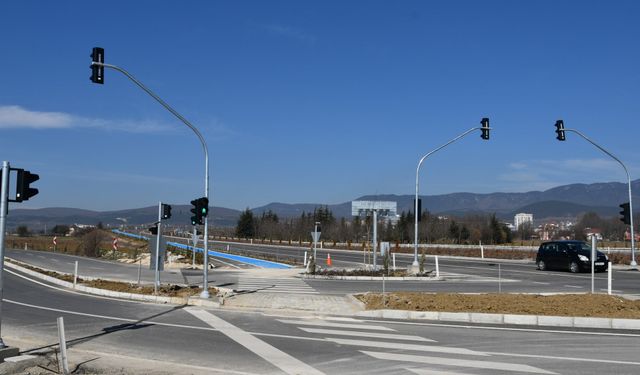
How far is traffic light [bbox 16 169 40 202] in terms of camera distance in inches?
408

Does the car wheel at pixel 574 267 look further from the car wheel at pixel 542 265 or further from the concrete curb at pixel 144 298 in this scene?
the concrete curb at pixel 144 298

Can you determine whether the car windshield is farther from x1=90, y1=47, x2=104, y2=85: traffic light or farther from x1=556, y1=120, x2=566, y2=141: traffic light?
x1=90, y1=47, x2=104, y2=85: traffic light

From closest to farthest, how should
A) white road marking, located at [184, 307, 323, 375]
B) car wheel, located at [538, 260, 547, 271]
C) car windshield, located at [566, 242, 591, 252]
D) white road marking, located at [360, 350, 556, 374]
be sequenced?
1. white road marking, located at [360, 350, 556, 374]
2. white road marking, located at [184, 307, 323, 375]
3. car windshield, located at [566, 242, 591, 252]
4. car wheel, located at [538, 260, 547, 271]

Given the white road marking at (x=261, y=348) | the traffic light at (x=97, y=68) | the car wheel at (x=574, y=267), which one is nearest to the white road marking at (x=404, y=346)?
the white road marking at (x=261, y=348)

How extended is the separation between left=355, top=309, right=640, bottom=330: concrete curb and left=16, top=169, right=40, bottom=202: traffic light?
28.5 feet

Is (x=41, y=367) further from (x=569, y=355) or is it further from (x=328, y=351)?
(x=569, y=355)

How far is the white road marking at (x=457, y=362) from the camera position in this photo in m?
9.28

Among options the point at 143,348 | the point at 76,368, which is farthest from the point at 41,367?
the point at 143,348

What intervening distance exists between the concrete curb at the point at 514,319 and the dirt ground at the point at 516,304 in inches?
18.7

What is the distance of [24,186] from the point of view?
1044cm

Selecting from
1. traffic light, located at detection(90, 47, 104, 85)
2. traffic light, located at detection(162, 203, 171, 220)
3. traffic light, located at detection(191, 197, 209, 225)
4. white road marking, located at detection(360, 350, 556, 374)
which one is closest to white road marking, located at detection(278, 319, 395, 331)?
white road marking, located at detection(360, 350, 556, 374)

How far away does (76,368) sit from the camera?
935 cm

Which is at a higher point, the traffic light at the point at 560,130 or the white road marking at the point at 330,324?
the traffic light at the point at 560,130

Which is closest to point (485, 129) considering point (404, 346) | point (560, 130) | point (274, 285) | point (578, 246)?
point (560, 130)
